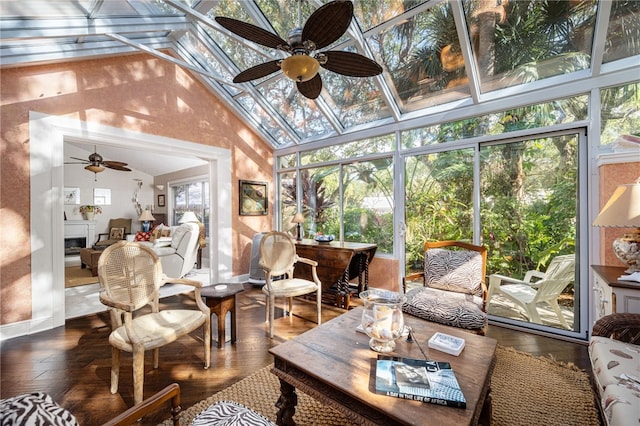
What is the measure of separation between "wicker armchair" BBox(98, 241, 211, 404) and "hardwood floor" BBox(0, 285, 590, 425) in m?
0.14

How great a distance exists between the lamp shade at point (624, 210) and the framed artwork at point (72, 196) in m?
10.00

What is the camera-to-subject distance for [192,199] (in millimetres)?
7234

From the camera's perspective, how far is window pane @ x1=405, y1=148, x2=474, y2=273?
3.16 meters

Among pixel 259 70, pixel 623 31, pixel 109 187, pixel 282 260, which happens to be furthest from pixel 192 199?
pixel 623 31

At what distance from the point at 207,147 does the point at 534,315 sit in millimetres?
4688

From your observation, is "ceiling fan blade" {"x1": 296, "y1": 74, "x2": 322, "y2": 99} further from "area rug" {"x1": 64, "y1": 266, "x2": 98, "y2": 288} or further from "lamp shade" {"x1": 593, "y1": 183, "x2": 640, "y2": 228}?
"area rug" {"x1": 64, "y1": 266, "x2": 98, "y2": 288}

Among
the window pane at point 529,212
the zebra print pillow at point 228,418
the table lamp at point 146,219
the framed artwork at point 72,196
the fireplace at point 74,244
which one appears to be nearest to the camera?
the zebra print pillow at point 228,418

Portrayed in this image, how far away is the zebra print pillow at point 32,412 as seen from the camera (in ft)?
1.96

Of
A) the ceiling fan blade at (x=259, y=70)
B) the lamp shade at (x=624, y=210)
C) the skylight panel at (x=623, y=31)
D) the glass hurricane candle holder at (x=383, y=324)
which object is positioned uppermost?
the skylight panel at (x=623, y=31)

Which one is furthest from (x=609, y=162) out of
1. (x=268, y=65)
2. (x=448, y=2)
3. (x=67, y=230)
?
(x=67, y=230)

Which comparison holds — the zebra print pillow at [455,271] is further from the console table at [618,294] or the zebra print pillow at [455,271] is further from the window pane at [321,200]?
the window pane at [321,200]

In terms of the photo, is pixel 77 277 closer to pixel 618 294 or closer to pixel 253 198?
pixel 253 198

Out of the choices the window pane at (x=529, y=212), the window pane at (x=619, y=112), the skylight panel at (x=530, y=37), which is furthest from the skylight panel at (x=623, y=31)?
the window pane at (x=529, y=212)

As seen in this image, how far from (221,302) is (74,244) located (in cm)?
720
